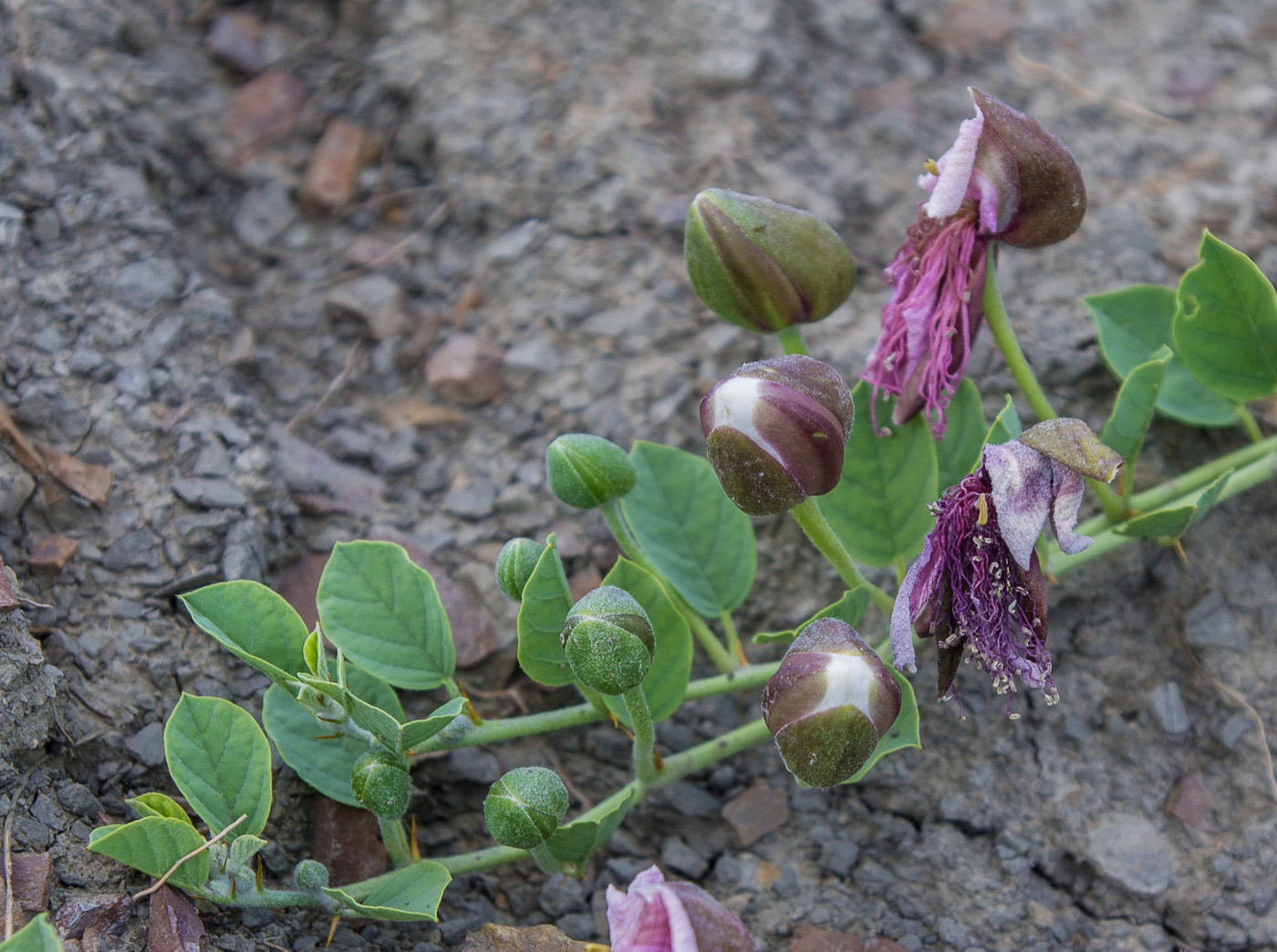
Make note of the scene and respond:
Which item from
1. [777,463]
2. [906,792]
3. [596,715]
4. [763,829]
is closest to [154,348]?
[596,715]

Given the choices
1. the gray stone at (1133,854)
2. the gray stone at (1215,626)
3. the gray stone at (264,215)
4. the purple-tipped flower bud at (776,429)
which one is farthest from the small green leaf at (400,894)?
the gray stone at (264,215)

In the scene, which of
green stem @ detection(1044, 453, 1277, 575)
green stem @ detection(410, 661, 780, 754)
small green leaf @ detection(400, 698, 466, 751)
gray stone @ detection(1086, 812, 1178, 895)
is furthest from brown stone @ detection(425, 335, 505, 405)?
gray stone @ detection(1086, 812, 1178, 895)

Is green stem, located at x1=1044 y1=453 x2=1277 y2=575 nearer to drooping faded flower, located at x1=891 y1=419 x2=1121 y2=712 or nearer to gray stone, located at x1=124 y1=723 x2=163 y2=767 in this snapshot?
drooping faded flower, located at x1=891 y1=419 x2=1121 y2=712

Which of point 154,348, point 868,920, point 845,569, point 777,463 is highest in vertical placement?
point 777,463

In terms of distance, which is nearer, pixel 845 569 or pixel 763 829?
pixel 845 569

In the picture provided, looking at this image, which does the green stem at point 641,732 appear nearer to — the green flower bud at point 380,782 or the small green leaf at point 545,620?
the small green leaf at point 545,620

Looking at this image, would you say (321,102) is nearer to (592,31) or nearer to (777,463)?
(592,31)

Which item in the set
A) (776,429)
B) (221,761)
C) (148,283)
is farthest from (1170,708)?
(148,283)
